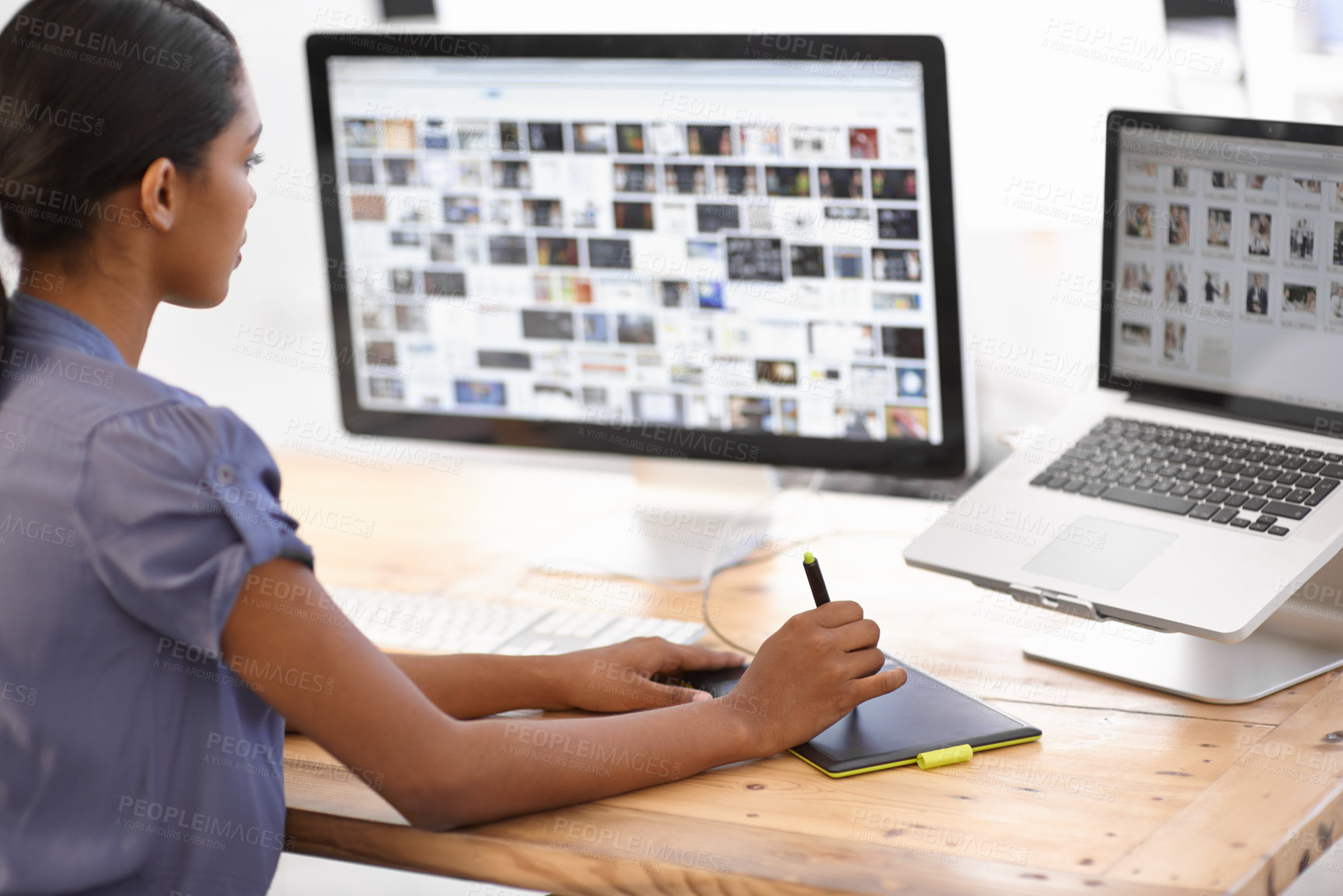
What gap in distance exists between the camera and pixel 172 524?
0.76 m

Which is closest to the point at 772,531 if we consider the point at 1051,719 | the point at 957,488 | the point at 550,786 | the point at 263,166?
the point at 957,488

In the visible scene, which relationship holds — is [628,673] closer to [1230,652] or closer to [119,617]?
[119,617]

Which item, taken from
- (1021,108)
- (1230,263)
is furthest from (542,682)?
(1021,108)

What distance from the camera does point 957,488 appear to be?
1.61 metres

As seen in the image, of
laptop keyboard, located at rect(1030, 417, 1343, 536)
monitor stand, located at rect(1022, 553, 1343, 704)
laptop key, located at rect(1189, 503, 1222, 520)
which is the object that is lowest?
monitor stand, located at rect(1022, 553, 1343, 704)

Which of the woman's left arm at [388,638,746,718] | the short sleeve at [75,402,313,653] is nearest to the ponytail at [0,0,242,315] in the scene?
the short sleeve at [75,402,313,653]

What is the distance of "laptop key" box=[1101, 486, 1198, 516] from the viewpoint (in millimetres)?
1078

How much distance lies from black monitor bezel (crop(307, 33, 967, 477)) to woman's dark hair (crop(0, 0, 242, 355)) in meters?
0.49

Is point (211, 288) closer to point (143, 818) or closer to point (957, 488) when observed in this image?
point (143, 818)

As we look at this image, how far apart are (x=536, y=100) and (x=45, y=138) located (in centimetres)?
57

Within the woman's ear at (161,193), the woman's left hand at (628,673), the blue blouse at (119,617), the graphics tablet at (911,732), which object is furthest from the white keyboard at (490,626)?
the woman's ear at (161,193)

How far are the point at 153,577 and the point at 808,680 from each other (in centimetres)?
44

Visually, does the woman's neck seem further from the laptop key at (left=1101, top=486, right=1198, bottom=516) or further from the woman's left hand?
the laptop key at (left=1101, top=486, right=1198, bottom=516)

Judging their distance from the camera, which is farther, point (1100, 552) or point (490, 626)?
point (490, 626)
